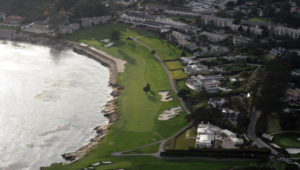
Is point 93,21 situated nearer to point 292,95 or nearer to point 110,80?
point 110,80

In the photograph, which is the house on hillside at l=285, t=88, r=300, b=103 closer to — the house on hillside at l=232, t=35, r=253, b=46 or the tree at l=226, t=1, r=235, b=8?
the house on hillside at l=232, t=35, r=253, b=46

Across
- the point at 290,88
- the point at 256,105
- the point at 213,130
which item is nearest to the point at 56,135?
the point at 213,130

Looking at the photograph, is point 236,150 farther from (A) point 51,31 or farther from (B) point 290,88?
(A) point 51,31

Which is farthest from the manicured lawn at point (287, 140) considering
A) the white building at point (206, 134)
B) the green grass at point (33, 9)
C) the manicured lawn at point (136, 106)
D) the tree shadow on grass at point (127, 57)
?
the green grass at point (33, 9)

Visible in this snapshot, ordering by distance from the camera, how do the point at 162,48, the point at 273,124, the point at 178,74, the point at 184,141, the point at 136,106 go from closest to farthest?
1. the point at 184,141
2. the point at 273,124
3. the point at 136,106
4. the point at 178,74
5. the point at 162,48

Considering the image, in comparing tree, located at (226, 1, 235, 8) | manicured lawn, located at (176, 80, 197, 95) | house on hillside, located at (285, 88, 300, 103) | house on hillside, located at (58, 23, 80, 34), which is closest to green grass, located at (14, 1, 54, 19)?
house on hillside, located at (58, 23, 80, 34)

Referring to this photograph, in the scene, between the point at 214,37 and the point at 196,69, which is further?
the point at 214,37

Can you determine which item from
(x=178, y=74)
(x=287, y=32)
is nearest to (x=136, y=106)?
(x=178, y=74)
